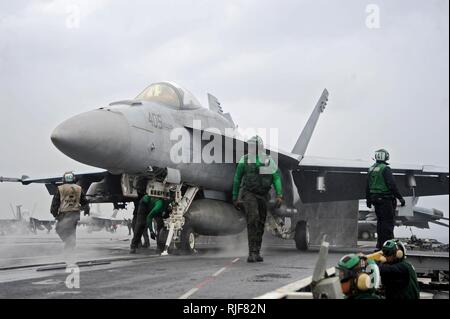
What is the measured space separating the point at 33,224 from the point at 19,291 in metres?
47.1

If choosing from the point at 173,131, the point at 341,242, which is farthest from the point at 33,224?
the point at 173,131

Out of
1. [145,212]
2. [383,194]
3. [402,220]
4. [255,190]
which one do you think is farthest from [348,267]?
[402,220]

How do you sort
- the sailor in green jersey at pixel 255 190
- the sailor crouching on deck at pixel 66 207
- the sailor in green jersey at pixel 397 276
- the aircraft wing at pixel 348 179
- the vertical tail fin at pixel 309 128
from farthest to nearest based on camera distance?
1. the vertical tail fin at pixel 309 128
2. the aircraft wing at pixel 348 179
3. the sailor crouching on deck at pixel 66 207
4. the sailor in green jersey at pixel 255 190
5. the sailor in green jersey at pixel 397 276

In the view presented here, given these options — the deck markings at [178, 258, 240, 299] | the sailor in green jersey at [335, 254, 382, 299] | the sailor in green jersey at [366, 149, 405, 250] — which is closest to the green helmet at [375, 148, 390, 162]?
the sailor in green jersey at [366, 149, 405, 250]

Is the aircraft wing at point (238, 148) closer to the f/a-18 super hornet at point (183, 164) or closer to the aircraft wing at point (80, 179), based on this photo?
the f/a-18 super hornet at point (183, 164)

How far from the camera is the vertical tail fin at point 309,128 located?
18.5 metres

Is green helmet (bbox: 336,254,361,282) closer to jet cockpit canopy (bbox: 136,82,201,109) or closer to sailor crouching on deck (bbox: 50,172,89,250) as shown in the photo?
jet cockpit canopy (bbox: 136,82,201,109)

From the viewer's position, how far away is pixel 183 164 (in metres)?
10.9

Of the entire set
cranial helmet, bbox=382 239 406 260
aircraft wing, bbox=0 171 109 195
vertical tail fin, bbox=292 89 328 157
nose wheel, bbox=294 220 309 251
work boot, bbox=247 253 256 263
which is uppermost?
vertical tail fin, bbox=292 89 328 157

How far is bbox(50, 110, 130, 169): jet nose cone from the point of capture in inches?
327

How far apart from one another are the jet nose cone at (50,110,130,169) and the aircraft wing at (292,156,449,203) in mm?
6815

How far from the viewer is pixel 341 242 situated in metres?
17.2

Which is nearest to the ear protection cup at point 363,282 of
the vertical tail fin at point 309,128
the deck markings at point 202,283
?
the deck markings at point 202,283

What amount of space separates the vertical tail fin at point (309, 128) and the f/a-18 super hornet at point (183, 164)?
2.91 meters
